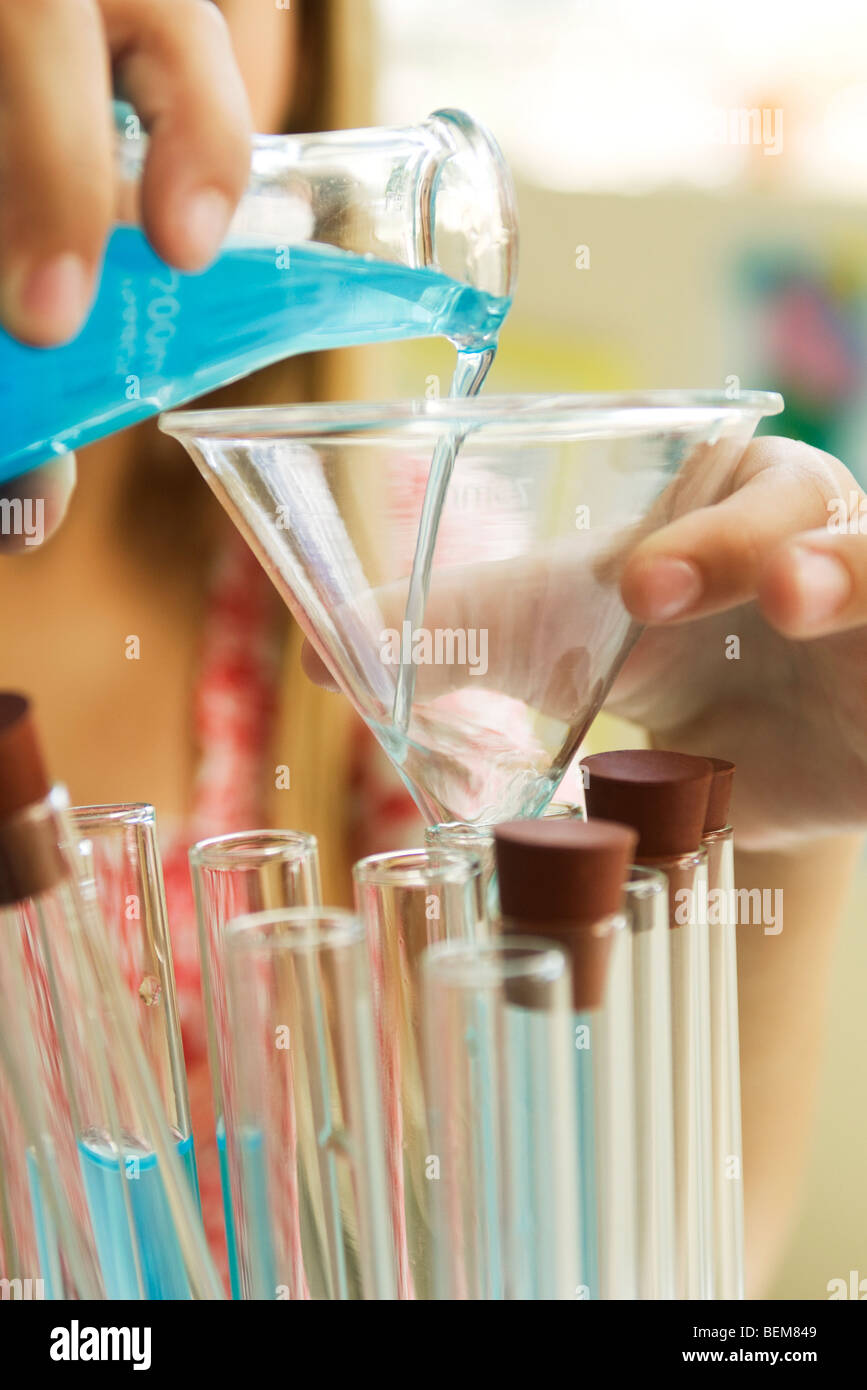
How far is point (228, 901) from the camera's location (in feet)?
0.77

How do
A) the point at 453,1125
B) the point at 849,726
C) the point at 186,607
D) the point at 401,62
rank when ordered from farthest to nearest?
the point at 401,62
the point at 186,607
the point at 849,726
the point at 453,1125

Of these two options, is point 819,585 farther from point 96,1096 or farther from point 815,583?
point 96,1096

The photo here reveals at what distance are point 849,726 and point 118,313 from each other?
10.7 inches

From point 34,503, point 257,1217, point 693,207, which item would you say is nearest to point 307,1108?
Answer: point 257,1217

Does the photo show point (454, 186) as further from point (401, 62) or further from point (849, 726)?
point (401, 62)

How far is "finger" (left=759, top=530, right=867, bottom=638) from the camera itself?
306 mm

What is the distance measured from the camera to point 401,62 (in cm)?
107

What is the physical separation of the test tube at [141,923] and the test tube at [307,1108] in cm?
3

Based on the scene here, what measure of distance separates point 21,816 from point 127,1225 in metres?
0.09

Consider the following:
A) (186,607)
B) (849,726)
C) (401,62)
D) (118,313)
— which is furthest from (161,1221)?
(401,62)

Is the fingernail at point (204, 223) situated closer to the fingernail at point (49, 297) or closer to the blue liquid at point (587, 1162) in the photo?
the fingernail at point (49, 297)

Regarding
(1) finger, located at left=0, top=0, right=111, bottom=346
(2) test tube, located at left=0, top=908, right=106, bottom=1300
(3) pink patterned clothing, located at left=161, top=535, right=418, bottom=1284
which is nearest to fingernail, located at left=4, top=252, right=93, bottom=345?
(1) finger, located at left=0, top=0, right=111, bottom=346

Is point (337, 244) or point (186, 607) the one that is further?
point (186, 607)

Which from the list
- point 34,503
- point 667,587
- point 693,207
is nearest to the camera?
point 667,587
